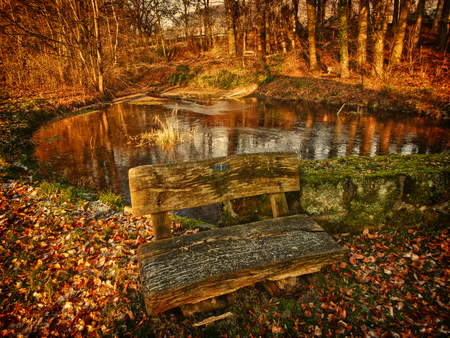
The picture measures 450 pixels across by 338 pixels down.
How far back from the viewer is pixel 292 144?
8219 millimetres

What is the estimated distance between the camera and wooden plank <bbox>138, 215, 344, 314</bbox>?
187 cm

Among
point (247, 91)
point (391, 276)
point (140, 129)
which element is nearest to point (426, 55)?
point (247, 91)

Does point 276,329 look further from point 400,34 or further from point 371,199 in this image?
point 400,34

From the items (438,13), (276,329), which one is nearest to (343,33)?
(438,13)

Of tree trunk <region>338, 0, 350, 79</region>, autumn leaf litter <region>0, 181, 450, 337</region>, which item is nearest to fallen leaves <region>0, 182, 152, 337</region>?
autumn leaf litter <region>0, 181, 450, 337</region>

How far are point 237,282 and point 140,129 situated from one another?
9.60m

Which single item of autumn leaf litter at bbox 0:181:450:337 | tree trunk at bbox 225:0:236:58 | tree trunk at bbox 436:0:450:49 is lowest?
autumn leaf litter at bbox 0:181:450:337

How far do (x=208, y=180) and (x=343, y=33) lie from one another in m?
17.9

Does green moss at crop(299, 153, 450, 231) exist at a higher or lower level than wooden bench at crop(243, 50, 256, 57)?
lower

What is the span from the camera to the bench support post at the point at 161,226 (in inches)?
94.7

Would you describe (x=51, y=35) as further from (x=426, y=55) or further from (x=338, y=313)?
(x=426, y=55)

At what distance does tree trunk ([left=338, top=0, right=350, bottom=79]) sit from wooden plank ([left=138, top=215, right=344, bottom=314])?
17.0 metres

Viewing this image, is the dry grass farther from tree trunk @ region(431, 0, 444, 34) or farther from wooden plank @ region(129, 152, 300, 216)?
tree trunk @ region(431, 0, 444, 34)

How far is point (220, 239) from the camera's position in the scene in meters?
2.36
